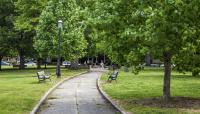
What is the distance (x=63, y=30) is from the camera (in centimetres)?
5138

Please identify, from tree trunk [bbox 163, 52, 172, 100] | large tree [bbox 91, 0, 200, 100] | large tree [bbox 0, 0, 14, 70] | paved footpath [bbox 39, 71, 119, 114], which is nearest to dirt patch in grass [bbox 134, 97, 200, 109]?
tree trunk [bbox 163, 52, 172, 100]

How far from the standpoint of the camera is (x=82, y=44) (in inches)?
2109

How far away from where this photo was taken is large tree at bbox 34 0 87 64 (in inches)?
2002

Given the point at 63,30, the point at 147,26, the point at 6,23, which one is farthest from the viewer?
the point at 6,23

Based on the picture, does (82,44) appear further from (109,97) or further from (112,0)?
(112,0)

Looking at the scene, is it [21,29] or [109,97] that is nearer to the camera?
[109,97]

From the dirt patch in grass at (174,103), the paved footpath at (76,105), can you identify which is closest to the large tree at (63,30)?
the paved footpath at (76,105)

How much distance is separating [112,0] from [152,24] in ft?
8.85

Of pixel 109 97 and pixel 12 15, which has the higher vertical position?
pixel 12 15

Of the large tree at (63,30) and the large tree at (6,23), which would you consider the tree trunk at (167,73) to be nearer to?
the large tree at (63,30)

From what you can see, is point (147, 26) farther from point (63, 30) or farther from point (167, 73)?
point (63, 30)

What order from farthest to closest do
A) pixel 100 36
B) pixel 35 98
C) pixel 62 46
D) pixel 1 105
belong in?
pixel 62 46, pixel 35 98, pixel 100 36, pixel 1 105

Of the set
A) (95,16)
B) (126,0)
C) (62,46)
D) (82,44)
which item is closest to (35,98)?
(95,16)

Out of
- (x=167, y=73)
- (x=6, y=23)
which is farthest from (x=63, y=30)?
(x=167, y=73)
